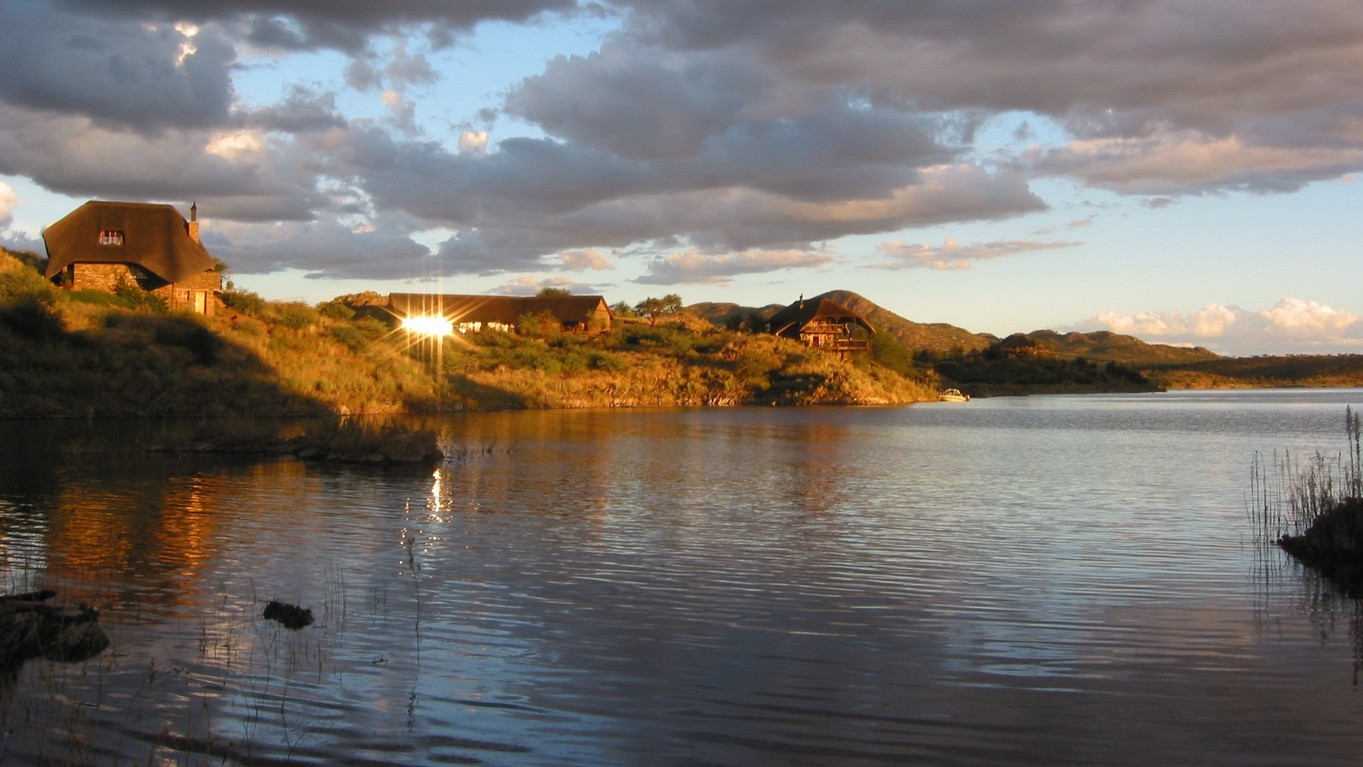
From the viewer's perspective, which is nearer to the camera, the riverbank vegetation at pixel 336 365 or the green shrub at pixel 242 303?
the riverbank vegetation at pixel 336 365

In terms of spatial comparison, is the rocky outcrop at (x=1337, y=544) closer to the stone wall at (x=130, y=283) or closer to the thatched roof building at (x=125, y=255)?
the stone wall at (x=130, y=283)

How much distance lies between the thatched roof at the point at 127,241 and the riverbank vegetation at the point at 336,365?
2.73 m

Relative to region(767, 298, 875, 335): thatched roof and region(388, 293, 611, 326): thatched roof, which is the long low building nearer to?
region(388, 293, 611, 326): thatched roof

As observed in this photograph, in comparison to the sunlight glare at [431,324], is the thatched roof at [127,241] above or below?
above

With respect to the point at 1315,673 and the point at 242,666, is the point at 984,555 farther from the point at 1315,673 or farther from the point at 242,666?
the point at 242,666

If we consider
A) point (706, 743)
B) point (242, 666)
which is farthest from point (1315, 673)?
point (242, 666)

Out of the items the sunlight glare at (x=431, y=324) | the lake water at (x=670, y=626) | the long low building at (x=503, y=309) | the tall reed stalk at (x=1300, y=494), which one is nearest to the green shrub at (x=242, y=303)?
the sunlight glare at (x=431, y=324)

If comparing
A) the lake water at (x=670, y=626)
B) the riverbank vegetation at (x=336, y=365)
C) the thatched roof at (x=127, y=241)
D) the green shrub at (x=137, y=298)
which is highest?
the thatched roof at (x=127, y=241)

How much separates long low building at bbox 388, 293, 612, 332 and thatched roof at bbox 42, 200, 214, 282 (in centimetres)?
3824

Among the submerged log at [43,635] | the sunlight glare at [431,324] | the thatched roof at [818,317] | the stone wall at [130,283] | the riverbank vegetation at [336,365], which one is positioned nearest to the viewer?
the submerged log at [43,635]

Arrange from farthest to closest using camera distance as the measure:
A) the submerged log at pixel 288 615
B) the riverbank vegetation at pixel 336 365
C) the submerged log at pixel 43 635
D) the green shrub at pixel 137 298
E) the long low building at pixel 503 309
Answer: the long low building at pixel 503 309 < the green shrub at pixel 137 298 < the riverbank vegetation at pixel 336 365 < the submerged log at pixel 288 615 < the submerged log at pixel 43 635

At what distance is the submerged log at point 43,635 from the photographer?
27.4ft

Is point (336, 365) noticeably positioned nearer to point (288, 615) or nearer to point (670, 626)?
point (288, 615)

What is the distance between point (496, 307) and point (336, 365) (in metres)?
51.8
